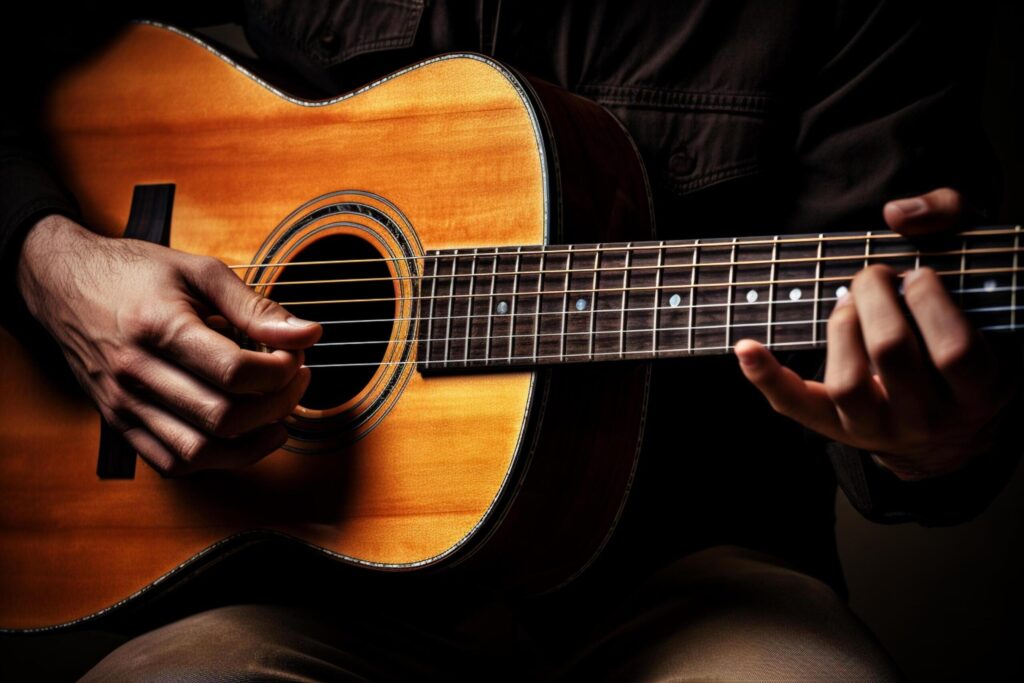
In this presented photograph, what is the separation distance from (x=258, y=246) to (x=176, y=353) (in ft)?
0.74

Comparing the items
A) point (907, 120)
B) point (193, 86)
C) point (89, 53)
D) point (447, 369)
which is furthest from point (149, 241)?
point (907, 120)

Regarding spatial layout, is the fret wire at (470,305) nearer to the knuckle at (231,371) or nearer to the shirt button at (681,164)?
the knuckle at (231,371)

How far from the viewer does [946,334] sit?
25.3 inches

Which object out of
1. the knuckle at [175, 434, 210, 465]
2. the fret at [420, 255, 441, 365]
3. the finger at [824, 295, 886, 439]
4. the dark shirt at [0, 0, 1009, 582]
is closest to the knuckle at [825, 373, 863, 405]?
the finger at [824, 295, 886, 439]

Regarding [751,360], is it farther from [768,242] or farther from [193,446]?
[193,446]

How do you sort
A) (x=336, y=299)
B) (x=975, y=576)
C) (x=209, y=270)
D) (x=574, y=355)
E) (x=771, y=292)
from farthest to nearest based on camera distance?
1. (x=975, y=576)
2. (x=336, y=299)
3. (x=209, y=270)
4. (x=574, y=355)
5. (x=771, y=292)

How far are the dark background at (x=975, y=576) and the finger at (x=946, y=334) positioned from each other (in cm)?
130

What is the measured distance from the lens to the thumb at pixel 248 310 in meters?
0.88

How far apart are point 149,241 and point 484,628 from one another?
0.72 metres

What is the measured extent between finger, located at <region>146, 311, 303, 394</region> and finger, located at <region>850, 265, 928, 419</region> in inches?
23.2

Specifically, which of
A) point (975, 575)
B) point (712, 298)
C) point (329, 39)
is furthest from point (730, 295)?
point (975, 575)

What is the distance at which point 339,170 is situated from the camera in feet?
3.47

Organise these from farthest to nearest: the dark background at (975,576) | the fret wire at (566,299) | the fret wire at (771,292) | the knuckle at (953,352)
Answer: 1. the dark background at (975,576)
2. the fret wire at (566,299)
3. the fret wire at (771,292)
4. the knuckle at (953,352)

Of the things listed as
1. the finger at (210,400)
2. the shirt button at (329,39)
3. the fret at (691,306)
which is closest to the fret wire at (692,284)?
the fret at (691,306)
